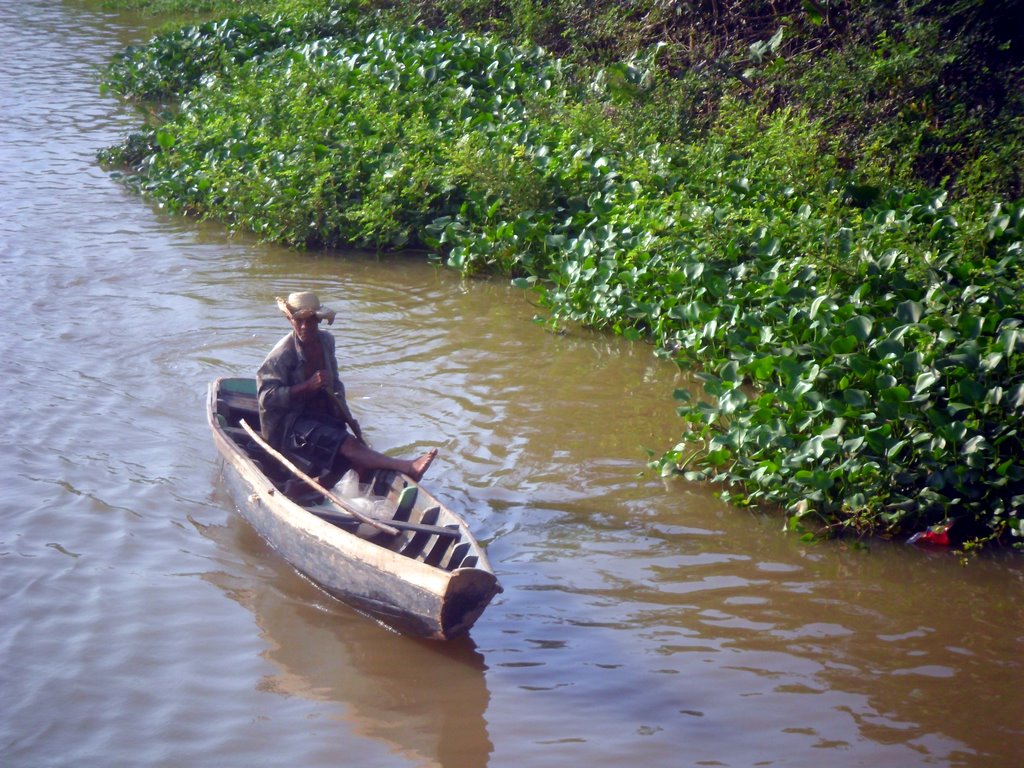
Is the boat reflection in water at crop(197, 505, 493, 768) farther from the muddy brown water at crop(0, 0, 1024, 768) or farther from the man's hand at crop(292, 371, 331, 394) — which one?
the man's hand at crop(292, 371, 331, 394)

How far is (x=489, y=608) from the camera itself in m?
4.77

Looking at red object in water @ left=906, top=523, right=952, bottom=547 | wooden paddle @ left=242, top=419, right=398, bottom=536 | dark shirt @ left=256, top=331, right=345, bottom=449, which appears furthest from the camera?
dark shirt @ left=256, top=331, right=345, bottom=449

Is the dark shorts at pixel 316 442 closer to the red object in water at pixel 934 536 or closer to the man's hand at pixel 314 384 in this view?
the man's hand at pixel 314 384

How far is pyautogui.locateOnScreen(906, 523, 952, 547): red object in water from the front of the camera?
5.04m

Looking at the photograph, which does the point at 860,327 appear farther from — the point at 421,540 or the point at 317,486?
the point at 317,486

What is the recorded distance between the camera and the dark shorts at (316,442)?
5539 millimetres

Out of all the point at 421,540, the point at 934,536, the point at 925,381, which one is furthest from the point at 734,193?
the point at 421,540

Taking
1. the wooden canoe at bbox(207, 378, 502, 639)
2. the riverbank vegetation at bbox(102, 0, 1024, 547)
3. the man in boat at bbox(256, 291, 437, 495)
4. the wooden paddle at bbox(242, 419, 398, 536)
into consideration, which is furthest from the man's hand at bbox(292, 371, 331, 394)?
the riverbank vegetation at bbox(102, 0, 1024, 547)

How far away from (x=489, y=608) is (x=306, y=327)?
1.76m

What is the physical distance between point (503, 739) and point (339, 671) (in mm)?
849

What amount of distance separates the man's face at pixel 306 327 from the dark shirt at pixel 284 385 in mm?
57

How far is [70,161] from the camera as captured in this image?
12562 millimetres

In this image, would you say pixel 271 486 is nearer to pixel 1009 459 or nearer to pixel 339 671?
pixel 339 671

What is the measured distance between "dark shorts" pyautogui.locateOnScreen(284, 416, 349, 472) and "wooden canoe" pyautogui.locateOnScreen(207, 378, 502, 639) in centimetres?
19
